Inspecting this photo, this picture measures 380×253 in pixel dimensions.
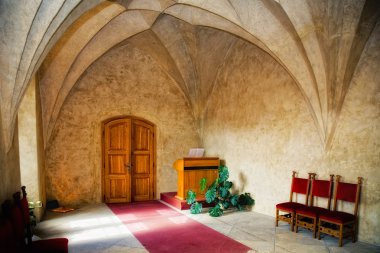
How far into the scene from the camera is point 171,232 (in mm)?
5520

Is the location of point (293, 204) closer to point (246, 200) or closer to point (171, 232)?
point (246, 200)

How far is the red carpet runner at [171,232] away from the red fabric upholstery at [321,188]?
6.41 ft

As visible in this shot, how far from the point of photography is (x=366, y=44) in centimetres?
493

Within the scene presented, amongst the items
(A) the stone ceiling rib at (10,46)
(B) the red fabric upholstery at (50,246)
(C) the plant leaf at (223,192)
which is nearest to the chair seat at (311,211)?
(C) the plant leaf at (223,192)

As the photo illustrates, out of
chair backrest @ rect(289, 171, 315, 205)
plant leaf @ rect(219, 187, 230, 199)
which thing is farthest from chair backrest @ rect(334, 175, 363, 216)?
plant leaf @ rect(219, 187, 230, 199)

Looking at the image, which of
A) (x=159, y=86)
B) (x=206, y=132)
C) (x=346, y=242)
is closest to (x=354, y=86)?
(x=346, y=242)

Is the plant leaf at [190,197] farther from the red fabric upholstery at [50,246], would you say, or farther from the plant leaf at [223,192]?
the red fabric upholstery at [50,246]

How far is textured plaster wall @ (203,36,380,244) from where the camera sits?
488 cm

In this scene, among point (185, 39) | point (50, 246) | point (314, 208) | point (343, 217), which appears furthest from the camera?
point (185, 39)

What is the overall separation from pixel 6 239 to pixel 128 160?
226 inches

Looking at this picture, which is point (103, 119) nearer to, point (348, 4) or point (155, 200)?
point (155, 200)

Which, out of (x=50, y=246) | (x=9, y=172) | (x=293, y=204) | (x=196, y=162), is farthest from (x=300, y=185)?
(x=9, y=172)

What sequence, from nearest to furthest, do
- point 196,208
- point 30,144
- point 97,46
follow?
point 30,144 < point 196,208 < point 97,46

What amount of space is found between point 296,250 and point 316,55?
354 cm
